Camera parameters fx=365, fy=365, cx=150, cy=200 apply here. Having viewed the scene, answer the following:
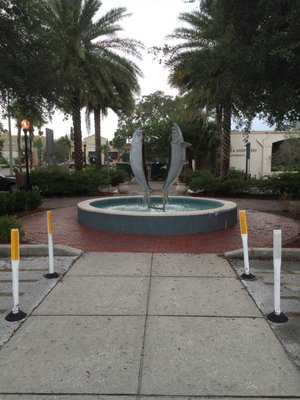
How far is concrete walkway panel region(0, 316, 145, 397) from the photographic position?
3307 millimetres

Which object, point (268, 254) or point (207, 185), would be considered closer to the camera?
point (268, 254)

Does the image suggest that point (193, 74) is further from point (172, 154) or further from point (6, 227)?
point (6, 227)

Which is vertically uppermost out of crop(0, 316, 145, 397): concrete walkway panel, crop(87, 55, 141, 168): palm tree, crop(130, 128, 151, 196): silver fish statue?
crop(87, 55, 141, 168): palm tree

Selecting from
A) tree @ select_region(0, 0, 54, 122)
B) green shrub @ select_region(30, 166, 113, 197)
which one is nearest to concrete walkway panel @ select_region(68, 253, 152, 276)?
tree @ select_region(0, 0, 54, 122)

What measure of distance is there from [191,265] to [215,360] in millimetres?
3248

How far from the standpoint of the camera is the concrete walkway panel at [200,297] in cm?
487

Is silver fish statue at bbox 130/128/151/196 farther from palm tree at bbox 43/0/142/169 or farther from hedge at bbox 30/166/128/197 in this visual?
hedge at bbox 30/166/128/197

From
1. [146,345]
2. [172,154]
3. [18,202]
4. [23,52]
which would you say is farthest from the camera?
[18,202]

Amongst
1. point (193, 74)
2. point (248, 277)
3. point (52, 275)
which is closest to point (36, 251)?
point (52, 275)

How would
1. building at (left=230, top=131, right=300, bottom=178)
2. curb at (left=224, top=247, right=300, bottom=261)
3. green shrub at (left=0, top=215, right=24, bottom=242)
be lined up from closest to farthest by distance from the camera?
curb at (left=224, top=247, right=300, bottom=261)
green shrub at (left=0, top=215, right=24, bottom=242)
building at (left=230, top=131, right=300, bottom=178)

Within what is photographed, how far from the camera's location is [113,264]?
22.9 feet

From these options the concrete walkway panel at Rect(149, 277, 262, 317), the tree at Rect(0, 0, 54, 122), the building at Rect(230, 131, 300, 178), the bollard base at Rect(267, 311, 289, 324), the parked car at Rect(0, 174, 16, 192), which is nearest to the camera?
the bollard base at Rect(267, 311, 289, 324)

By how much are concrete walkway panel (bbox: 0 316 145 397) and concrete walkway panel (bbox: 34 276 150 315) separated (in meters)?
0.24

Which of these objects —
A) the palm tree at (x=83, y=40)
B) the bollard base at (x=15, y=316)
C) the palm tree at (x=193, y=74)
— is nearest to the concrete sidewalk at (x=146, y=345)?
the bollard base at (x=15, y=316)
